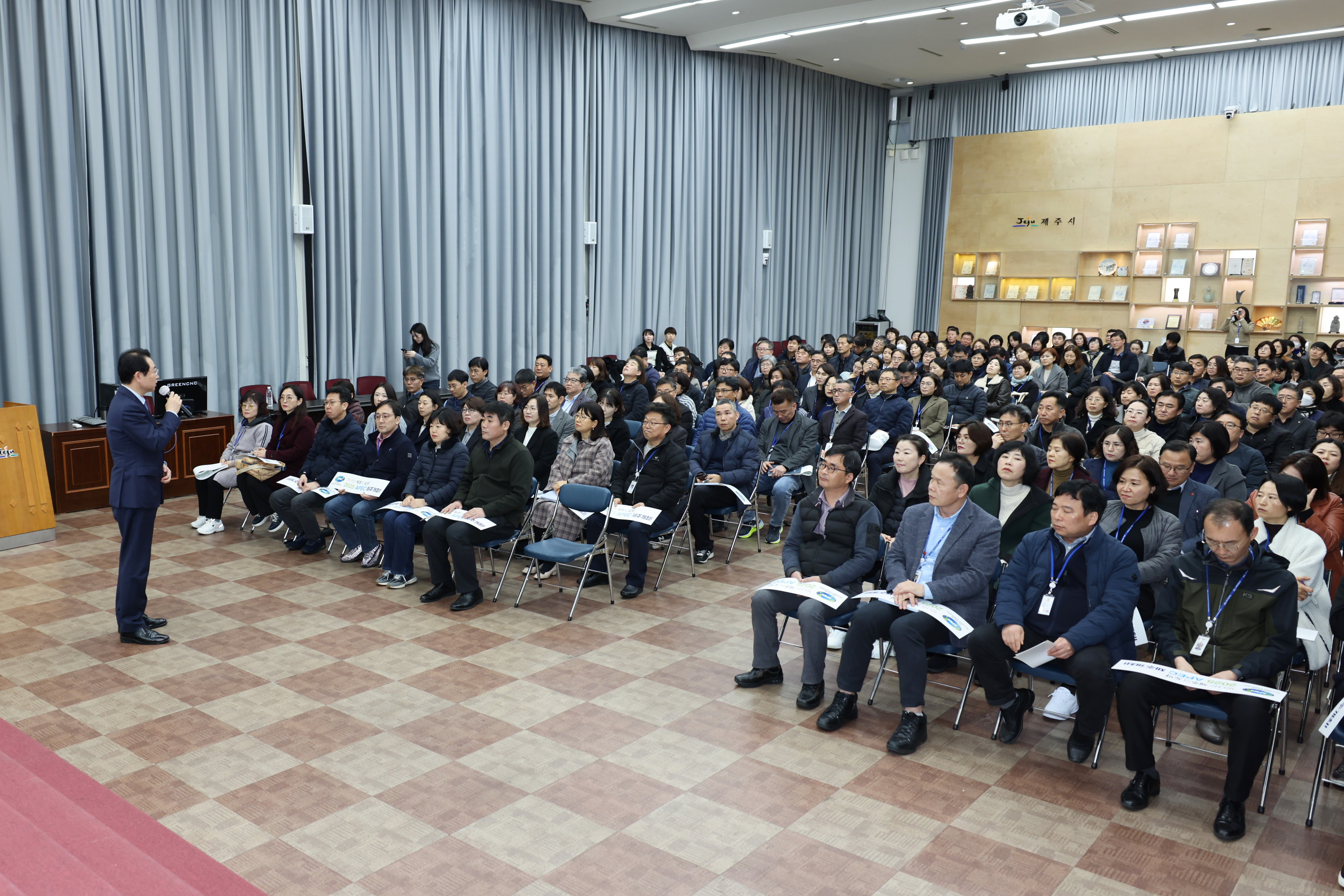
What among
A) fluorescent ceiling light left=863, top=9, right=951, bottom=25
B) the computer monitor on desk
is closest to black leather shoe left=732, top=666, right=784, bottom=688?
the computer monitor on desk

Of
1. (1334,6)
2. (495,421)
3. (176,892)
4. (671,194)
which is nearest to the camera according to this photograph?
(176,892)

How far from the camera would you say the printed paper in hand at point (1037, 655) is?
432 cm

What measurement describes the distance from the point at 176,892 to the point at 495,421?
3783mm

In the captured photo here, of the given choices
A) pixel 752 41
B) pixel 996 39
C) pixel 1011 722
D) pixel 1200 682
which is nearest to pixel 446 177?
pixel 752 41

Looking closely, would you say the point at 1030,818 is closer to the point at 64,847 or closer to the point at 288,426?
the point at 64,847

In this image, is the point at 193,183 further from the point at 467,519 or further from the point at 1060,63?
the point at 1060,63

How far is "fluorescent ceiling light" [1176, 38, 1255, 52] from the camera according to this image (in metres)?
14.4

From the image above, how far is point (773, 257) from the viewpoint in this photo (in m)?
17.1

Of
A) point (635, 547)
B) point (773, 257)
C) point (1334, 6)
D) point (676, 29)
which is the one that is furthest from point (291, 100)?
point (1334, 6)

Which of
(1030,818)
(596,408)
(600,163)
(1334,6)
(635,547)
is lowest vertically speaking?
(1030,818)

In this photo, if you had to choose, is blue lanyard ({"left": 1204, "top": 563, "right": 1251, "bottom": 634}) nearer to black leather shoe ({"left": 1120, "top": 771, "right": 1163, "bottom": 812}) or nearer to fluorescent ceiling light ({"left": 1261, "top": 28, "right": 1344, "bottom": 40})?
black leather shoe ({"left": 1120, "top": 771, "right": 1163, "bottom": 812})

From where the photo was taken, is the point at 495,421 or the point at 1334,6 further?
the point at 1334,6

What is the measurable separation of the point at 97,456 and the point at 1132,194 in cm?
1576

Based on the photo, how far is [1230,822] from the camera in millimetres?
3777
